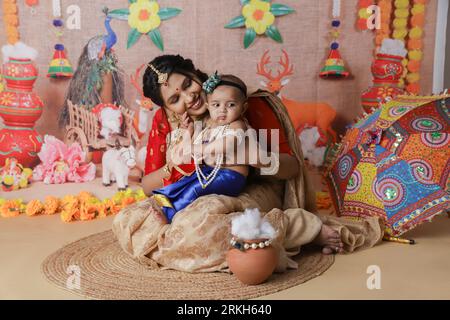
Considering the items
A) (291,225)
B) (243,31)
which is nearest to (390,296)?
(291,225)

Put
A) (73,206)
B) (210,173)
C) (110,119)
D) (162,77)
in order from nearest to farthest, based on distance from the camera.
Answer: (210,173) < (162,77) < (73,206) < (110,119)

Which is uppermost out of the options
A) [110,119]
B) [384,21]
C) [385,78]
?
[384,21]

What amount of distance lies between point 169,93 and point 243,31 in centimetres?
142

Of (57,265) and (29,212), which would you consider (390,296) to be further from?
(29,212)

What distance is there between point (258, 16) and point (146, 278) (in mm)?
2425

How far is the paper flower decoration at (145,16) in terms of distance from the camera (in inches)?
166

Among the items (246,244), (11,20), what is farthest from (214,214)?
(11,20)

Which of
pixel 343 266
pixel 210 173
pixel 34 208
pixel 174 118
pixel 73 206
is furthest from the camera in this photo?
pixel 34 208

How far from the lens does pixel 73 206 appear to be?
156 inches

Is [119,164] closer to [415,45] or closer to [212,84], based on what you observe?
[212,84]

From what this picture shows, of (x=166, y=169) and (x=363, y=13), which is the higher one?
(x=363, y=13)

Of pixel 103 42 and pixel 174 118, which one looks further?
pixel 103 42

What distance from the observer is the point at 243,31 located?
166 inches

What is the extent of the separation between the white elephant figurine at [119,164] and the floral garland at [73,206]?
12cm
